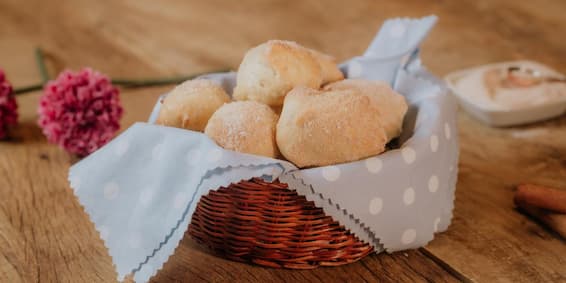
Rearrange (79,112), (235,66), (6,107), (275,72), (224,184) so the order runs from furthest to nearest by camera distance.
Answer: (235,66)
(6,107)
(79,112)
(275,72)
(224,184)

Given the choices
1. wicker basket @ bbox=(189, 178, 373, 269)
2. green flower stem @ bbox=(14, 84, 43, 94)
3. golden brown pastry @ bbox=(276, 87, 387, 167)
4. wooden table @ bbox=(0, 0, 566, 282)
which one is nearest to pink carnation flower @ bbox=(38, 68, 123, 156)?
wooden table @ bbox=(0, 0, 566, 282)

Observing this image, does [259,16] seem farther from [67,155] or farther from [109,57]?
[67,155]

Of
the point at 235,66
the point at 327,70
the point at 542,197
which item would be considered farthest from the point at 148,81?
the point at 542,197

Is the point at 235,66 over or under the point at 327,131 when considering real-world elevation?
under

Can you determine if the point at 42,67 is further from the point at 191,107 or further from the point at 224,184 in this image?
the point at 224,184

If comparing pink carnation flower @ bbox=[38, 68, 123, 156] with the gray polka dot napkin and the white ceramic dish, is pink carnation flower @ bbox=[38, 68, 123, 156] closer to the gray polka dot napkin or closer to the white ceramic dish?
the gray polka dot napkin

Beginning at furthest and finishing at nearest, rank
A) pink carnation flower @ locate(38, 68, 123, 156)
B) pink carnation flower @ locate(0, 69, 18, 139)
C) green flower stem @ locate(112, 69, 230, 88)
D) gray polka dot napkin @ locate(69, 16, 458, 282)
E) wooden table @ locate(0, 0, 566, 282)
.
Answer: green flower stem @ locate(112, 69, 230, 88) → pink carnation flower @ locate(0, 69, 18, 139) → pink carnation flower @ locate(38, 68, 123, 156) → wooden table @ locate(0, 0, 566, 282) → gray polka dot napkin @ locate(69, 16, 458, 282)
